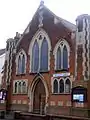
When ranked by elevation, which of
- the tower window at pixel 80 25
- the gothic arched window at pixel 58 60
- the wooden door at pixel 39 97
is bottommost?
the wooden door at pixel 39 97

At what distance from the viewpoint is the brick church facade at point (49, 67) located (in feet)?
87.8

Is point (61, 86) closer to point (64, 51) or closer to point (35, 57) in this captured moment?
point (64, 51)

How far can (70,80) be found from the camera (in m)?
27.6

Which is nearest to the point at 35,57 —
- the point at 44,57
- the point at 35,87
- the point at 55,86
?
the point at 44,57

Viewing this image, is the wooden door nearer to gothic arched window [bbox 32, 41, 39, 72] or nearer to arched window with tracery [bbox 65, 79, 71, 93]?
gothic arched window [bbox 32, 41, 39, 72]

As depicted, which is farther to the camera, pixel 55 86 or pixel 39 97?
pixel 39 97

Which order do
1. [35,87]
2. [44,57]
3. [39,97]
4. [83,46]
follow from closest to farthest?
[83,46] < [44,57] < [39,97] < [35,87]

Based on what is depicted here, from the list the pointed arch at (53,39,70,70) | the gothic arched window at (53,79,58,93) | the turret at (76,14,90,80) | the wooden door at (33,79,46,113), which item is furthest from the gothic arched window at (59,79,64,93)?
the wooden door at (33,79,46,113)

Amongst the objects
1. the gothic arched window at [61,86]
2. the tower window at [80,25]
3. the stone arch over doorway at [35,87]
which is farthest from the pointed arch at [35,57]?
the tower window at [80,25]

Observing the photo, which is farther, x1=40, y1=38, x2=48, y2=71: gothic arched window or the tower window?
x1=40, y1=38, x2=48, y2=71: gothic arched window

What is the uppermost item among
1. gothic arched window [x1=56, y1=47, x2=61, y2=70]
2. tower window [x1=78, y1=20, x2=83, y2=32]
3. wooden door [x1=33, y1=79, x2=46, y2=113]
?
tower window [x1=78, y1=20, x2=83, y2=32]

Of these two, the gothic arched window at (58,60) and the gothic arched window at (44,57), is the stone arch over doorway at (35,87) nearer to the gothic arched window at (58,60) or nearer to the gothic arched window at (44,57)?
the gothic arched window at (44,57)

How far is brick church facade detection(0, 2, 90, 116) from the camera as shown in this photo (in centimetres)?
2677

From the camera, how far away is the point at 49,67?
30.1 metres
